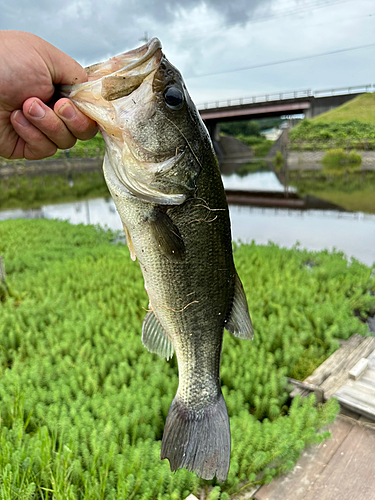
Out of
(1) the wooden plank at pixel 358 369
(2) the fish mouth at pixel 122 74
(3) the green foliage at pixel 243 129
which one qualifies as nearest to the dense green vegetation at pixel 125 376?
(1) the wooden plank at pixel 358 369

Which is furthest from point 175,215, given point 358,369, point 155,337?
point 358,369

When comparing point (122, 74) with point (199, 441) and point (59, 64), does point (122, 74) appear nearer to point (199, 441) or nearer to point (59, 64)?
point (59, 64)

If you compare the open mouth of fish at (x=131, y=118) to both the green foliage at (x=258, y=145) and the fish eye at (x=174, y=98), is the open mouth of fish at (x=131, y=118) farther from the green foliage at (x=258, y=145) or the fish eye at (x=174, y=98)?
the green foliage at (x=258, y=145)

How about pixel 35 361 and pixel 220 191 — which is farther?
pixel 35 361

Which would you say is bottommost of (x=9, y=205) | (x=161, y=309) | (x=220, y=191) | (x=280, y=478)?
(x=280, y=478)

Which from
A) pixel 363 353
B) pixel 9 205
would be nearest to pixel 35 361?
pixel 363 353

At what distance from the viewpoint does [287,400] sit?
3.46 m

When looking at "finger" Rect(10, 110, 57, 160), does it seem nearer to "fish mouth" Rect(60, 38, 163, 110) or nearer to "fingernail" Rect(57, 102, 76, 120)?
"fingernail" Rect(57, 102, 76, 120)

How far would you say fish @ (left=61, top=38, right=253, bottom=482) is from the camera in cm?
135

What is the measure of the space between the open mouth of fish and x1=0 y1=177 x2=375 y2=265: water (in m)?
8.34

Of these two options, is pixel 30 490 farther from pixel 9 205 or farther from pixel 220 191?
pixel 9 205

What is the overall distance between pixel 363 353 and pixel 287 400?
3.92 ft

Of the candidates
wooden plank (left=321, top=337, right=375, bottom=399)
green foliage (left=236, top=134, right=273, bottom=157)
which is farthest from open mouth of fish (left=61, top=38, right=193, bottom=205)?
green foliage (left=236, top=134, right=273, bottom=157)

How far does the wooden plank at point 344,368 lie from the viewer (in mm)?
3467
